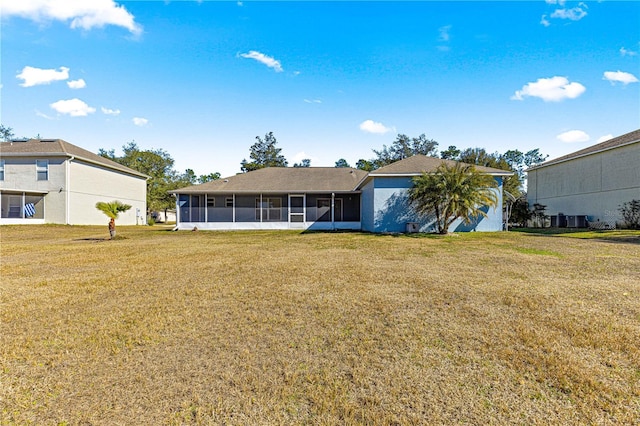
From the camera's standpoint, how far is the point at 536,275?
5.76m

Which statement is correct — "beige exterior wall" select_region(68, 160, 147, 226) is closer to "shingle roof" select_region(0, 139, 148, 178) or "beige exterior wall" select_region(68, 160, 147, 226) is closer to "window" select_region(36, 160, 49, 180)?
"shingle roof" select_region(0, 139, 148, 178)

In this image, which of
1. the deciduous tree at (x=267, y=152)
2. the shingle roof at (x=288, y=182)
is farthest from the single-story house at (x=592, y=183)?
the deciduous tree at (x=267, y=152)

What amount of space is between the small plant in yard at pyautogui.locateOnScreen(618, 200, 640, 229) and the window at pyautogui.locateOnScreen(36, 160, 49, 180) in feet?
124

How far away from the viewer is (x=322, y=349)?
2863mm

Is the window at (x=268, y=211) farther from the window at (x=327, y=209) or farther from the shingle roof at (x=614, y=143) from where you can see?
the shingle roof at (x=614, y=143)

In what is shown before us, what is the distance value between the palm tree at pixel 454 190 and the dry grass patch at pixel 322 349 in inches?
312

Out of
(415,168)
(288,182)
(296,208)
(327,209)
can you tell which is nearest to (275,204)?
(296,208)

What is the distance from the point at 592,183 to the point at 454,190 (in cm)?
1396

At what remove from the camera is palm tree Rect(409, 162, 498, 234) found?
13.4 meters

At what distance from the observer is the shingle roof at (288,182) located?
751 inches

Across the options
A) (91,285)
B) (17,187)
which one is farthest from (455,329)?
(17,187)

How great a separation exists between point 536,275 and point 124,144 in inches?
2175

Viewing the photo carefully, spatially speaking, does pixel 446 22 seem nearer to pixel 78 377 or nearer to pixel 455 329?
pixel 455 329

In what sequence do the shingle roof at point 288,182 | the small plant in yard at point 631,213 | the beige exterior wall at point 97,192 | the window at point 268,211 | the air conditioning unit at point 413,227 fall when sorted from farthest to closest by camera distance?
the beige exterior wall at point 97,192 → the window at point 268,211 → the shingle roof at point 288,182 → the small plant in yard at point 631,213 → the air conditioning unit at point 413,227
